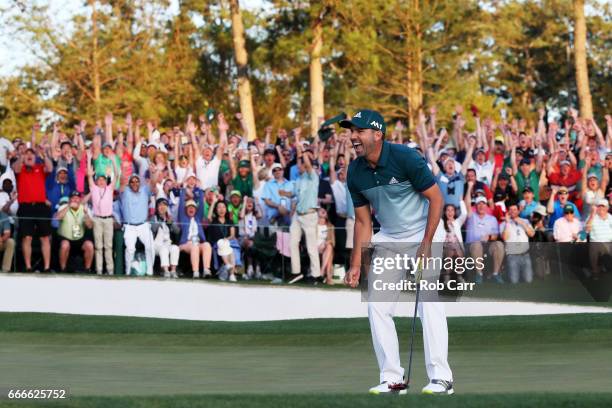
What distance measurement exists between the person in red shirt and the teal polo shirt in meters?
13.3

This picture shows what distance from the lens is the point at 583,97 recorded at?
120 ft

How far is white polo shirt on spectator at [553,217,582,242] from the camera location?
20375 millimetres

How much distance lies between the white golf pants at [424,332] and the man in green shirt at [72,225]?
43.6 feet

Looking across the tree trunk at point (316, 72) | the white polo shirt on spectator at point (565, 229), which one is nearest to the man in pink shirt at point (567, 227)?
the white polo shirt on spectator at point (565, 229)

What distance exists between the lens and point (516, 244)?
20.5 meters

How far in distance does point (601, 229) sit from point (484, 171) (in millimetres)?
2668

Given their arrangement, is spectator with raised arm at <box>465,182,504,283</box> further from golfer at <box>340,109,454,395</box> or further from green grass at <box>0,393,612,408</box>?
green grass at <box>0,393,612,408</box>

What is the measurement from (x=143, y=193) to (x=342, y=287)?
144 inches

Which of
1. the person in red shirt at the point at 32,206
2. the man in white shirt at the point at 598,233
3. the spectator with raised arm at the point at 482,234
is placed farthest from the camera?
the person in red shirt at the point at 32,206

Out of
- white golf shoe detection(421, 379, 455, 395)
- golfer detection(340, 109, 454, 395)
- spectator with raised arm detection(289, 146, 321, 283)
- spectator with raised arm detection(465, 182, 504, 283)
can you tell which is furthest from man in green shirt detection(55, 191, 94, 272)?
white golf shoe detection(421, 379, 455, 395)

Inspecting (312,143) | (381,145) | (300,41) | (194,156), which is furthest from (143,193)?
(300,41)

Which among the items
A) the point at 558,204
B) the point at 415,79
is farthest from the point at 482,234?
the point at 415,79

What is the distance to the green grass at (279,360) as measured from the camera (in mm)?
7797

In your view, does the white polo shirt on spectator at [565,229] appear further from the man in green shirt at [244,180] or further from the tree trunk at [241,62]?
the tree trunk at [241,62]
